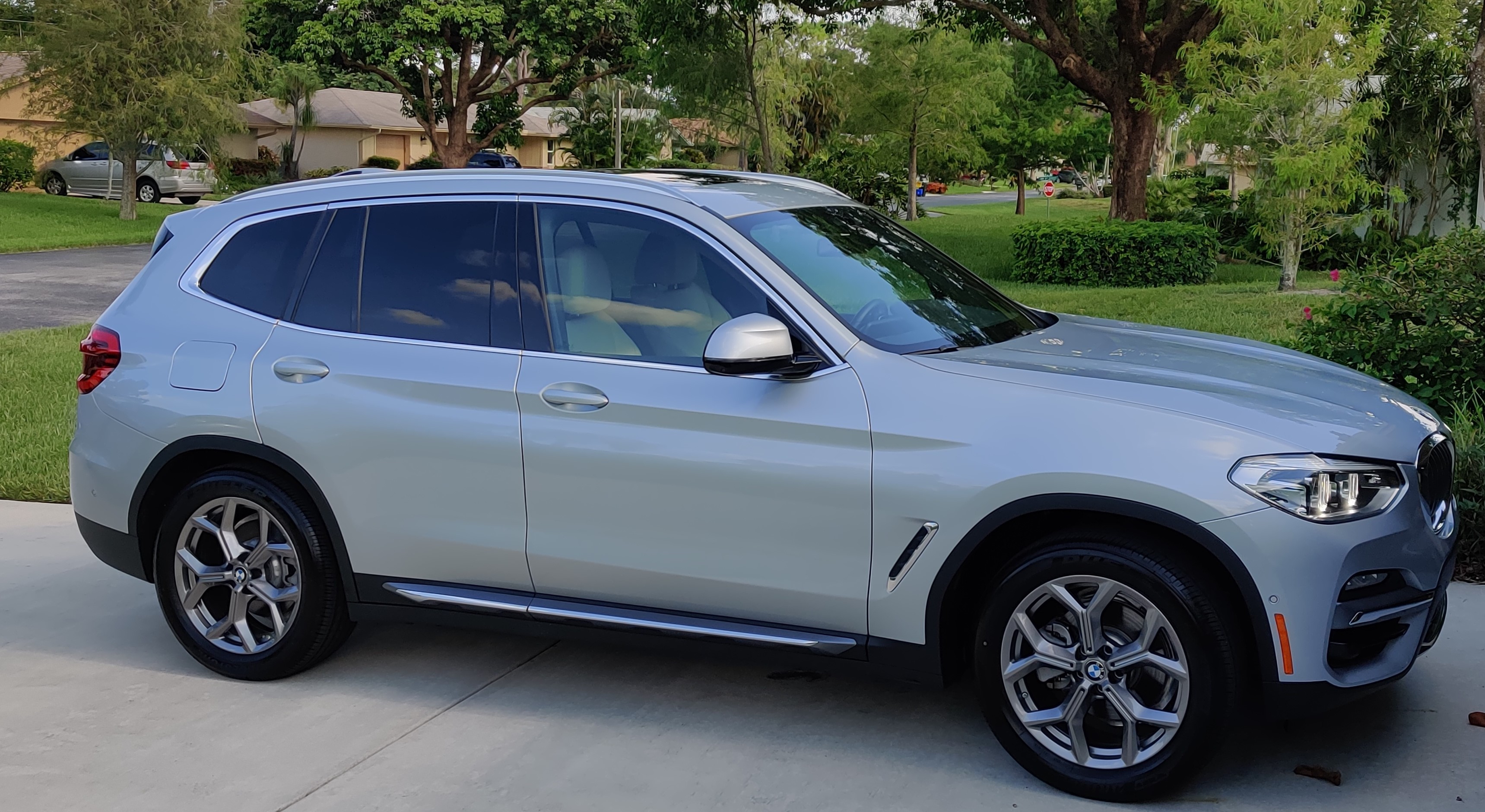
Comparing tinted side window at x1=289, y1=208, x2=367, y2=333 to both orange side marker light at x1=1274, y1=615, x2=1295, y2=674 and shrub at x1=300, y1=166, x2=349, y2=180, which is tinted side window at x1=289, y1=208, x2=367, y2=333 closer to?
orange side marker light at x1=1274, y1=615, x2=1295, y2=674

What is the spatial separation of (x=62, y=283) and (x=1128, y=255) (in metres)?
15.5

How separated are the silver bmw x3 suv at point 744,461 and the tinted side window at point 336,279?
12 mm

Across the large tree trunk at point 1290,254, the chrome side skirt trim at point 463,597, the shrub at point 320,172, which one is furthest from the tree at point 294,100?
the chrome side skirt trim at point 463,597

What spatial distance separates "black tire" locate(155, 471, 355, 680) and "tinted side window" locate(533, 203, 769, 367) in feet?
3.92

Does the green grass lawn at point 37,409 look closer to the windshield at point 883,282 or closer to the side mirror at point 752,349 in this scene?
the windshield at point 883,282

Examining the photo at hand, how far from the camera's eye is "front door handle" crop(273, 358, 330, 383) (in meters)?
4.78

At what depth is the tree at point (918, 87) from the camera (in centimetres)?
3956

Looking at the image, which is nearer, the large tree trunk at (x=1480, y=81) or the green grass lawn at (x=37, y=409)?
the green grass lawn at (x=37, y=409)

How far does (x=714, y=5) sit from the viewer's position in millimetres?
24938

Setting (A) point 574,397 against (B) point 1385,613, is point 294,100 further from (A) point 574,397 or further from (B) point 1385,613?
(B) point 1385,613

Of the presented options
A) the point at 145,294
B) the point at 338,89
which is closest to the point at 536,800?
the point at 145,294

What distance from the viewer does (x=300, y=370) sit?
15.8ft

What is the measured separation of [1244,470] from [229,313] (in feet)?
11.6

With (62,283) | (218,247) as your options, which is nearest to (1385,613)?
(218,247)
